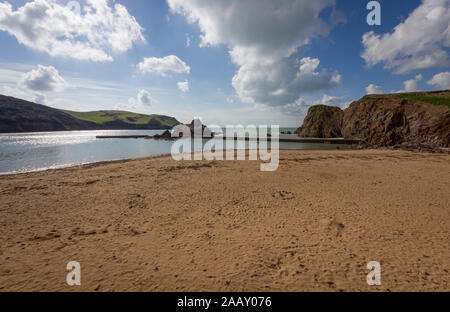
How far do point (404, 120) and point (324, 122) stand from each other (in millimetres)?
29770

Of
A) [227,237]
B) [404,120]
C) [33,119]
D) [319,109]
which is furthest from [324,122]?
[33,119]

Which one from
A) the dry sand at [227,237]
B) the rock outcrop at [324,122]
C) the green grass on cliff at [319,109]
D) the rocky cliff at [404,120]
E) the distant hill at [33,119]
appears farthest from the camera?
the distant hill at [33,119]

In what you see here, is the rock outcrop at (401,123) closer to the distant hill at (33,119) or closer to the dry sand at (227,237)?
the dry sand at (227,237)

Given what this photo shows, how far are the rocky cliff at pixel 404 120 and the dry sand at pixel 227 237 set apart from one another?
26509 millimetres

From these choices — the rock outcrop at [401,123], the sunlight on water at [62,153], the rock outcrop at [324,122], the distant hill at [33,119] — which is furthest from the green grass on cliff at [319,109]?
the distant hill at [33,119]

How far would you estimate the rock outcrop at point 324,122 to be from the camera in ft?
191

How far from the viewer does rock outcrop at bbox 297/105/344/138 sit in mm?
58159

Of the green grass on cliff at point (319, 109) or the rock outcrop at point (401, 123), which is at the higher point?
the green grass on cliff at point (319, 109)

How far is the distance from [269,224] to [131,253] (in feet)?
14.2

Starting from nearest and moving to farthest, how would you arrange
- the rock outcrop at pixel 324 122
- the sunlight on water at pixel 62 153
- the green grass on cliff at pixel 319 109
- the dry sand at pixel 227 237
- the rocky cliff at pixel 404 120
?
the dry sand at pixel 227 237, the sunlight on water at pixel 62 153, the rocky cliff at pixel 404 120, the rock outcrop at pixel 324 122, the green grass on cliff at pixel 319 109

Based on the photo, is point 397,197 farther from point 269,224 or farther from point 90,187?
point 90,187

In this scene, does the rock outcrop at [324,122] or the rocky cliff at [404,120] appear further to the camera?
the rock outcrop at [324,122]

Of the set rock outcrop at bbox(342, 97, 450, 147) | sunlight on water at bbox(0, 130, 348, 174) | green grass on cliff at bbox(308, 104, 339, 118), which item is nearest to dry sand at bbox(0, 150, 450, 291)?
sunlight on water at bbox(0, 130, 348, 174)

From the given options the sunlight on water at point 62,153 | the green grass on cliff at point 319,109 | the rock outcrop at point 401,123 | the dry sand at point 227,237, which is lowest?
the dry sand at point 227,237
